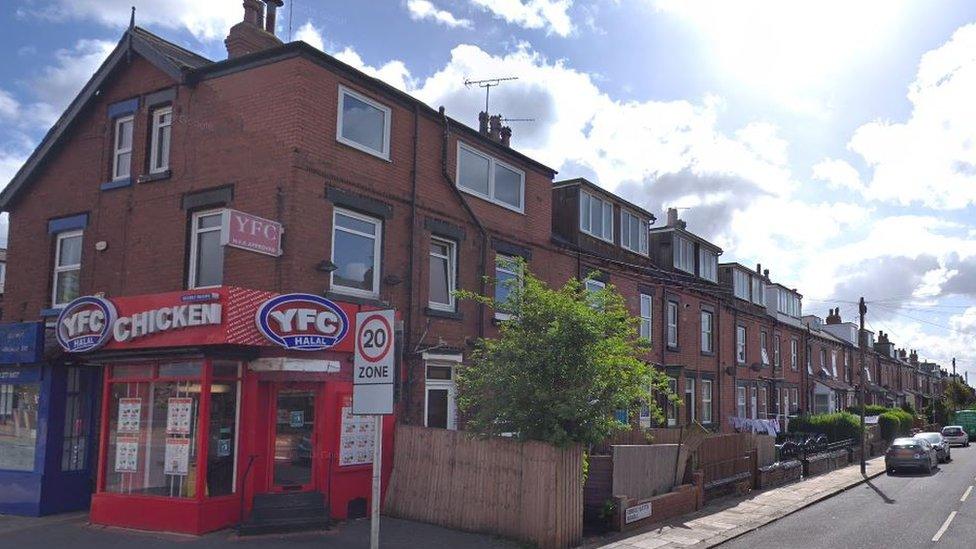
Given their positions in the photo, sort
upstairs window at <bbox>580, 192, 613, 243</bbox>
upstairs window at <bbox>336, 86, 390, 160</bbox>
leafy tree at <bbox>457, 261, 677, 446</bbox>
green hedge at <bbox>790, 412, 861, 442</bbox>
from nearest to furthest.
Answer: leafy tree at <bbox>457, 261, 677, 446</bbox> → upstairs window at <bbox>336, 86, 390, 160</bbox> → upstairs window at <bbox>580, 192, 613, 243</bbox> → green hedge at <bbox>790, 412, 861, 442</bbox>

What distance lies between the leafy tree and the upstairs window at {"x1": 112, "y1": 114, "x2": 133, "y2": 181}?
9221 mm

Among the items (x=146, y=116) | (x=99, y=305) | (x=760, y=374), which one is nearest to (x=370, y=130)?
(x=146, y=116)

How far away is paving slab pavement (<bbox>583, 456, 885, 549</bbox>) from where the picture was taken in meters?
13.3

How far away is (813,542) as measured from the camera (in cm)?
1395

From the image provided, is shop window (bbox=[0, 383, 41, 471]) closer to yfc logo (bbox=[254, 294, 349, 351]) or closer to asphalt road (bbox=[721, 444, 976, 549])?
yfc logo (bbox=[254, 294, 349, 351])

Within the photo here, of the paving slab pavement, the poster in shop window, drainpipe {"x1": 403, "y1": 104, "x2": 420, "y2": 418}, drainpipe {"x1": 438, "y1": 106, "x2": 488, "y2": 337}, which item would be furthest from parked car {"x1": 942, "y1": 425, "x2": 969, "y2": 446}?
the poster in shop window

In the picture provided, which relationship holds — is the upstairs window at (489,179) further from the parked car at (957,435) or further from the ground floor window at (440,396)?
the parked car at (957,435)

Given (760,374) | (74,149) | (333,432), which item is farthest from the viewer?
(760,374)

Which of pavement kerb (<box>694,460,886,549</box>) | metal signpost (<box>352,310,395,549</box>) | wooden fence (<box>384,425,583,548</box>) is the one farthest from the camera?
pavement kerb (<box>694,460,886,549</box>)

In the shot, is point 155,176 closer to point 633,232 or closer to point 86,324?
point 86,324

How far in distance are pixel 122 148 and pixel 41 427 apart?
6.11 metres

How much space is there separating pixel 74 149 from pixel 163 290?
16.8ft

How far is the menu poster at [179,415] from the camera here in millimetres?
12758

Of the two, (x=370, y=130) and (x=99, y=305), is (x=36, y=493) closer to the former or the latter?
(x=99, y=305)
